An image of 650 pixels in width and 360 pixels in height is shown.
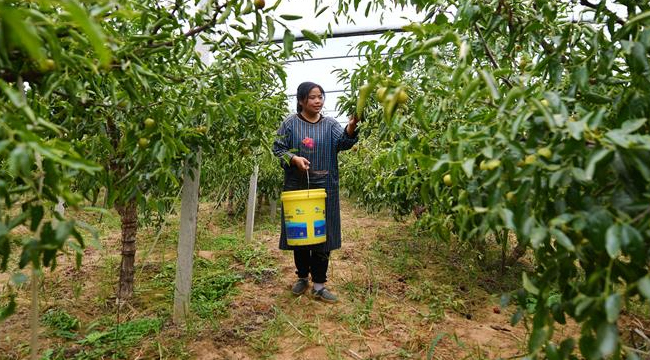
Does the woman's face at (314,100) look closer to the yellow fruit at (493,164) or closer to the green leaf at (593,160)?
the yellow fruit at (493,164)

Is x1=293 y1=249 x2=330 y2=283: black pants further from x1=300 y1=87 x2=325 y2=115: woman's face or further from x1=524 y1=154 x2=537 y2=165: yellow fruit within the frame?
x1=524 y1=154 x2=537 y2=165: yellow fruit

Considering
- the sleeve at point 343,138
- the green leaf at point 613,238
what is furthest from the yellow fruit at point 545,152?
the sleeve at point 343,138

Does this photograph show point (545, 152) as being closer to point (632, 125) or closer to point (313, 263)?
point (632, 125)

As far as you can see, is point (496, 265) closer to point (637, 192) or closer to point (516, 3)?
point (516, 3)

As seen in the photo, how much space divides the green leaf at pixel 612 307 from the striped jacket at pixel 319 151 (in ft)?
5.73

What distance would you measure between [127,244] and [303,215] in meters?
0.83

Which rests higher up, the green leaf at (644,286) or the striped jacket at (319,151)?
the striped jacket at (319,151)

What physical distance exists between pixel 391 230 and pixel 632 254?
3513 mm

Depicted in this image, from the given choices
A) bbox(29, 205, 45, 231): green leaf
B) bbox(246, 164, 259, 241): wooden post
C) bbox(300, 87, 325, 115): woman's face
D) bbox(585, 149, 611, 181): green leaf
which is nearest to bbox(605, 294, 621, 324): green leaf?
bbox(585, 149, 611, 181): green leaf

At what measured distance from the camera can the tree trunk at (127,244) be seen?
2011 mm

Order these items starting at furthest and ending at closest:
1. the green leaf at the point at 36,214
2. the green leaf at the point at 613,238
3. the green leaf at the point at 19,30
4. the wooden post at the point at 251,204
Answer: the wooden post at the point at 251,204
the green leaf at the point at 36,214
the green leaf at the point at 613,238
the green leaf at the point at 19,30

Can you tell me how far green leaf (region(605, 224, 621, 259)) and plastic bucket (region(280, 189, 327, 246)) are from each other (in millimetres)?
1571

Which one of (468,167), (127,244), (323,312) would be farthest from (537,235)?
(127,244)

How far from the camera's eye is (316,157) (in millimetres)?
2289
